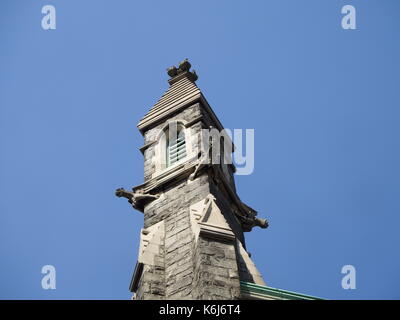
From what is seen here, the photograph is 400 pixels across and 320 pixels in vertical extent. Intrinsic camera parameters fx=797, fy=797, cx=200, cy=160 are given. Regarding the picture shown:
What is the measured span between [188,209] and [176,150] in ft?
11.2

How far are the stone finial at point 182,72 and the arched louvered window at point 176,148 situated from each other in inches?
170

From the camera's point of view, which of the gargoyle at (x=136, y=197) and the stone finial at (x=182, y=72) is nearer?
the gargoyle at (x=136, y=197)

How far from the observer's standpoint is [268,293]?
13.8 meters

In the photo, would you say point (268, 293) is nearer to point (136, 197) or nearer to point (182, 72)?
point (136, 197)

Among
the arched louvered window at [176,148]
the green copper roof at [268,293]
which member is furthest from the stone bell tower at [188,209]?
the green copper roof at [268,293]

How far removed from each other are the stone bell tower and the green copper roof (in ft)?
0.77

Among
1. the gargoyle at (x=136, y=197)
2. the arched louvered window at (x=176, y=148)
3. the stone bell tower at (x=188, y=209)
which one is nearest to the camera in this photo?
the stone bell tower at (x=188, y=209)

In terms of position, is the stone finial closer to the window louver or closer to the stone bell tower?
the stone bell tower

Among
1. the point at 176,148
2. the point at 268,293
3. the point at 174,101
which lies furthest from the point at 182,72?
the point at 268,293

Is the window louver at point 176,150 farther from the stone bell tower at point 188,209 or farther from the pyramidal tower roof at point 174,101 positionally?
the pyramidal tower roof at point 174,101

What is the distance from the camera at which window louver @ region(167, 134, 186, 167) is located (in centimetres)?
1936

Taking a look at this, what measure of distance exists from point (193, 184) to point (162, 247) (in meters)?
2.17

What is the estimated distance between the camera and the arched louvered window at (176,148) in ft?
63.5
